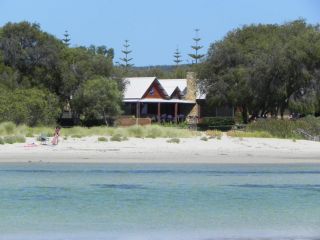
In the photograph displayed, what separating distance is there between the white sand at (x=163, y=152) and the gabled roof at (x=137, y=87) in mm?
26414

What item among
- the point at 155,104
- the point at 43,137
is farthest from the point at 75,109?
the point at 43,137

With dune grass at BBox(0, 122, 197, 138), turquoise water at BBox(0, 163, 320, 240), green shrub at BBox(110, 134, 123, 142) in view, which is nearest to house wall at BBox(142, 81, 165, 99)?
dune grass at BBox(0, 122, 197, 138)

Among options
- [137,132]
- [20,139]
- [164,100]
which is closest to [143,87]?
[164,100]

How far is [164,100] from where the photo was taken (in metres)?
63.3

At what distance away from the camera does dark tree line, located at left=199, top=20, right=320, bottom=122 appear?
1989 inches

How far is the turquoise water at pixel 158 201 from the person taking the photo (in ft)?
51.5

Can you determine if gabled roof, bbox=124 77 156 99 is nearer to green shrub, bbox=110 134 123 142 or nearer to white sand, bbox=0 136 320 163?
green shrub, bbox=110 134 123 142

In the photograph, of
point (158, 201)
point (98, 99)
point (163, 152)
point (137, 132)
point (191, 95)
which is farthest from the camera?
point (191, 95)

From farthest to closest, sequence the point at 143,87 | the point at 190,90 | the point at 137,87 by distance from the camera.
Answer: the point at 190,90 < the point at 137,87 < the point at 143,87

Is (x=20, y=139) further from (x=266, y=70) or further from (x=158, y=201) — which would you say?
(x=266, y=70)

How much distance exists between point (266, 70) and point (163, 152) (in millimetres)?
19850

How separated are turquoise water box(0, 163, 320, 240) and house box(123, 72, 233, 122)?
32.7 m

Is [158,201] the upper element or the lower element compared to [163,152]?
lower

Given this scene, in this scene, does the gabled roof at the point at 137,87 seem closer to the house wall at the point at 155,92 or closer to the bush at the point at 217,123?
the house wall at the point at 155,92
